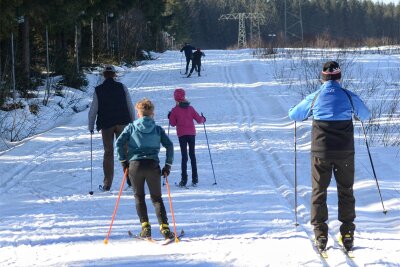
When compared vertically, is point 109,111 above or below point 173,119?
above

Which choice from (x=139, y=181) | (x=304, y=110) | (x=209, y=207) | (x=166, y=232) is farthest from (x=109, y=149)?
(x=304, y=110)

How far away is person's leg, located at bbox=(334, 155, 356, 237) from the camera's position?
5.93 m

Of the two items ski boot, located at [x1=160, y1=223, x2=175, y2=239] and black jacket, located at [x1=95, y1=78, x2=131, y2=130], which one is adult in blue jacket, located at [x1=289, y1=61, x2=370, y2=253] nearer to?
ski boot, located at [x1=160, y1=223, x2=175, y2=239]

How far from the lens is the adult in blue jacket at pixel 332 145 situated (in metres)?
5.93

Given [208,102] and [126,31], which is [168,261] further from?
[126,31]

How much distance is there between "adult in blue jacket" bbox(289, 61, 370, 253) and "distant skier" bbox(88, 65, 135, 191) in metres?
3.65

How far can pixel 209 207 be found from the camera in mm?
7855

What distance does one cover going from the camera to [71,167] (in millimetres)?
10789

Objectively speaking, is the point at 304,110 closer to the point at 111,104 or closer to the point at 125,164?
the point at 125,164

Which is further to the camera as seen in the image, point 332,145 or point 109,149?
point 109,149

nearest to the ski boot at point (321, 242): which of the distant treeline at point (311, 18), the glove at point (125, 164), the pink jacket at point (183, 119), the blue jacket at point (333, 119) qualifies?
the blue jacket at point (333, 119)

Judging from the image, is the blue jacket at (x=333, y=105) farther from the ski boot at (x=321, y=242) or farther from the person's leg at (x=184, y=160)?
the person's leg at (x=184, y=160)

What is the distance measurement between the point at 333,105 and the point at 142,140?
2.22 m

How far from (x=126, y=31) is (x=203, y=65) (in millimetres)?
9161
